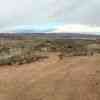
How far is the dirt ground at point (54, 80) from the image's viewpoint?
428 cm

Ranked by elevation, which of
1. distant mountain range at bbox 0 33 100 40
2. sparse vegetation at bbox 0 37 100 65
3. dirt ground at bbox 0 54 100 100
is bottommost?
dirt ground at bbox 0 54 100 100

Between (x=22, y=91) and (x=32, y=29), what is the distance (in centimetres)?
240

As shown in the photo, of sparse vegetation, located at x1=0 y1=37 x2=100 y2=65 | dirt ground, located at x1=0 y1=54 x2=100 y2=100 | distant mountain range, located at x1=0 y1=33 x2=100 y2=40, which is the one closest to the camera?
dirt ground, located at x1=0 y1=54 x2=100 y2=100

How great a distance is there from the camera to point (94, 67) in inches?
190

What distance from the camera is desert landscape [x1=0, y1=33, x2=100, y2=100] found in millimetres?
4328

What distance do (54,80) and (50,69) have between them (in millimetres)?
418

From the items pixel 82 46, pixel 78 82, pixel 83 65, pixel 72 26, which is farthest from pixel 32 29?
pixel 78 82

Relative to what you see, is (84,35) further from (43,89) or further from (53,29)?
(43,89)

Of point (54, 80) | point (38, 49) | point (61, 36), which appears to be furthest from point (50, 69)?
point (61, 36)

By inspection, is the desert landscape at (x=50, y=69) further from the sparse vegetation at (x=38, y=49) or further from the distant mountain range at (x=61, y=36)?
the distant mountain range at (x=61, y=36)

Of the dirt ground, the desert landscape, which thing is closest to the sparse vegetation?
the desert landscape

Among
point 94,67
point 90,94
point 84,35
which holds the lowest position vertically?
point 90,94

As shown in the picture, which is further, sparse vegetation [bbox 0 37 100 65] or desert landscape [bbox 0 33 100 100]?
sparse vegetation [bbox 0 37 100 65]

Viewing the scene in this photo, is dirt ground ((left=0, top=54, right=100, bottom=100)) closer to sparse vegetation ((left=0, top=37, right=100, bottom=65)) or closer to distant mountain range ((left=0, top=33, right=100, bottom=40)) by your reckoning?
sparse vegetation ((left=0, top=37, right=100, bottom=65))
